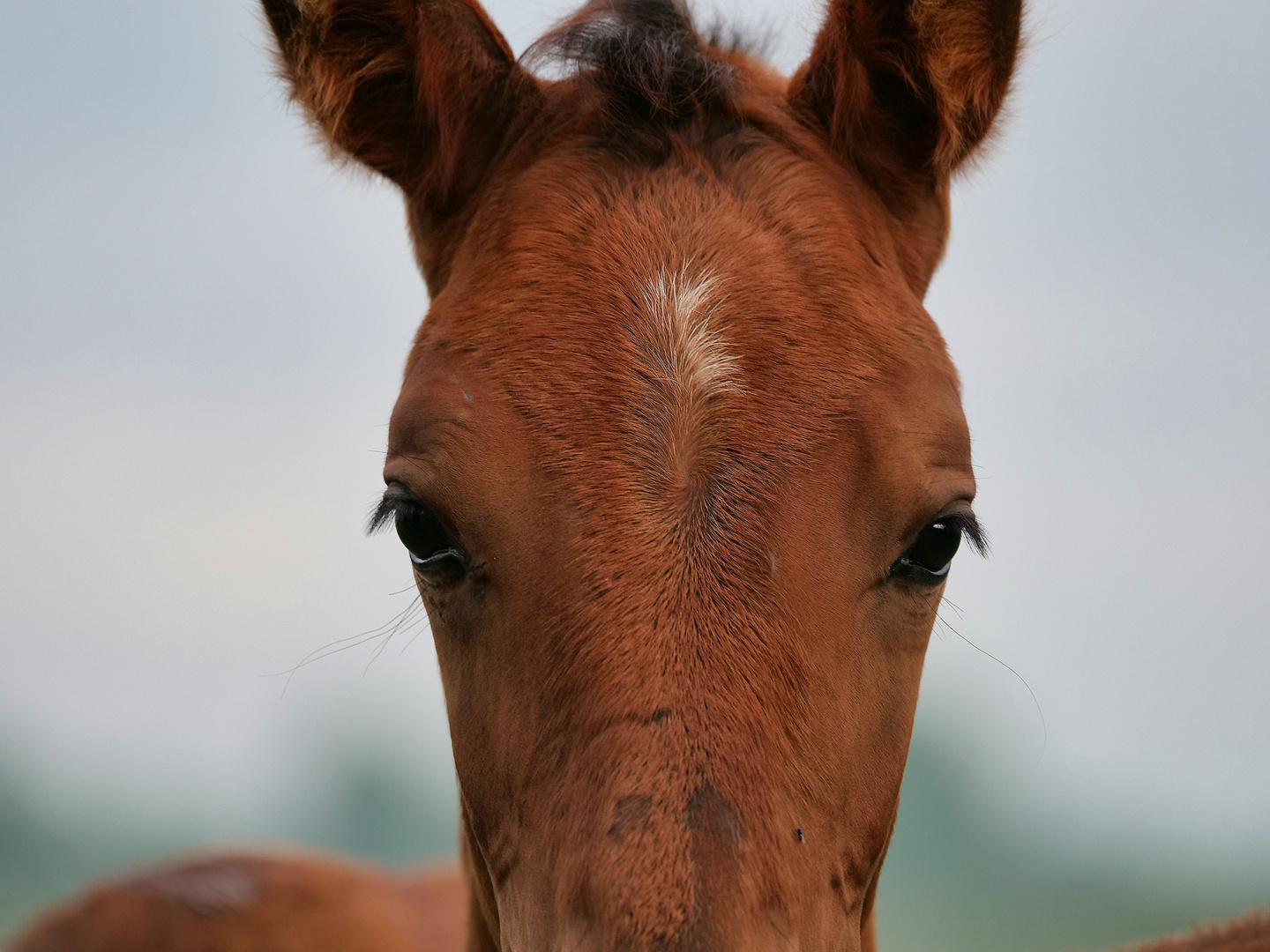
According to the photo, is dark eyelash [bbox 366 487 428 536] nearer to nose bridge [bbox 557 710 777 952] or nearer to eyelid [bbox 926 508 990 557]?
nose bridge [bbox 557 710 777 952]

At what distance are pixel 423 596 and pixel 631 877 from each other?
1043 millimetres

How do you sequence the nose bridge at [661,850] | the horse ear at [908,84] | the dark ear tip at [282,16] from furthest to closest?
the dark ear tip at [282,16]
the horse ear at [908,84]
the nose bridge at [661,850]

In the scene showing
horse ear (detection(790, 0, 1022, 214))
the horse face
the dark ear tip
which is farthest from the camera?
the dark ear tip

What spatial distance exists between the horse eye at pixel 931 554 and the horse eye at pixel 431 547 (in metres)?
0.96

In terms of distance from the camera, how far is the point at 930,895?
1959cm

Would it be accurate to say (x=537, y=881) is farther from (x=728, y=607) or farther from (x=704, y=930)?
(x=728, y=607)

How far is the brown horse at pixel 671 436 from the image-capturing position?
1.75 meters

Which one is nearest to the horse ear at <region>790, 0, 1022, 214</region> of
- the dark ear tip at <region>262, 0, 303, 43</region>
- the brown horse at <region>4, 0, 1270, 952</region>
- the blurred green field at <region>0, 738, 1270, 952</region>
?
the brown horse at <region>4, 0, 1270, 952</region>

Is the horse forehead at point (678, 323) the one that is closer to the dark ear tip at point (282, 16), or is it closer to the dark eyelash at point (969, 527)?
the dark eyelash at point (969, 527)

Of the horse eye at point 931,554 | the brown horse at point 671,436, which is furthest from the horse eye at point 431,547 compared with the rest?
the horse eye at point 931,554

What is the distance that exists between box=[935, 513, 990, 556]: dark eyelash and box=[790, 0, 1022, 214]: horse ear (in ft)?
3.33

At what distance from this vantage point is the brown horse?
175 cm

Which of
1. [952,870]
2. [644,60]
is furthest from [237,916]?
[952,870]

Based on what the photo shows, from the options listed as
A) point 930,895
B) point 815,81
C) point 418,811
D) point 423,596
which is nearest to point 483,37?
point 815,81
